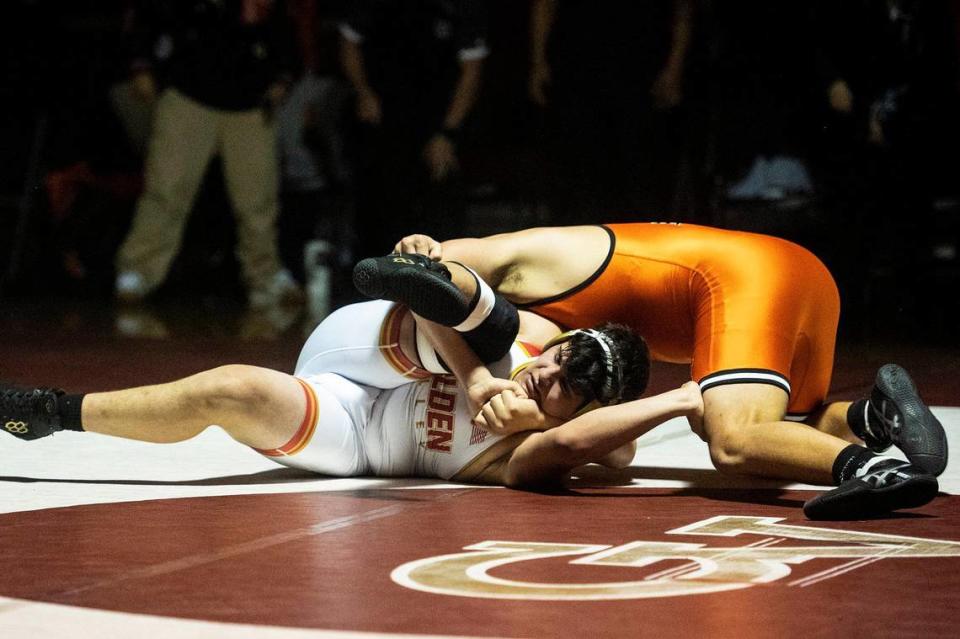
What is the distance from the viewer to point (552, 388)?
9.69ft

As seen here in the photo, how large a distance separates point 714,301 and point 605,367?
1.39 ft

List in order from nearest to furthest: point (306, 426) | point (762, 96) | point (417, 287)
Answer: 1. point (417, 287)
2. point (306, 426)
3. point (762, 96)

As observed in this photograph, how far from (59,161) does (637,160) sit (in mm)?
3390

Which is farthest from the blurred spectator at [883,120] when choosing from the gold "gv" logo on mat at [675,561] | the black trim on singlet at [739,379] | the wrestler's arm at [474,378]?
the gold "gv" logo on mat at [675,561]

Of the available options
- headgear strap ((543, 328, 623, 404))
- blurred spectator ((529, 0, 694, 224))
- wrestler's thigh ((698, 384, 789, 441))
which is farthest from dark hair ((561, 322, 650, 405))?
blurred spectator ((529, 0, 694, 224))

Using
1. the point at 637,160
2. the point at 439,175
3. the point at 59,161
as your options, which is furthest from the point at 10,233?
the point at 637,160

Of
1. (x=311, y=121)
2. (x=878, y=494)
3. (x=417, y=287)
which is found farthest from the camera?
(x=311, y=121)

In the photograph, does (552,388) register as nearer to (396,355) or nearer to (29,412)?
(396,355)

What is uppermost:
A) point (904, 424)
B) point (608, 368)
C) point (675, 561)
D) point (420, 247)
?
point (420, 247)

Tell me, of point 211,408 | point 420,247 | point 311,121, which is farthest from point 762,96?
point 211,408

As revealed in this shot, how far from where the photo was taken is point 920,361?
535 cm

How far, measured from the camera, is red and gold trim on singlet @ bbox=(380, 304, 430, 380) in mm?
3170

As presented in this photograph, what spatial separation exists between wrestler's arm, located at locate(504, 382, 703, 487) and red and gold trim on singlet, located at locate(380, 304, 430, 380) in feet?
1.05

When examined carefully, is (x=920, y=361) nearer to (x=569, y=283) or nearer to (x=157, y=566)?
(x=569, y=283)
